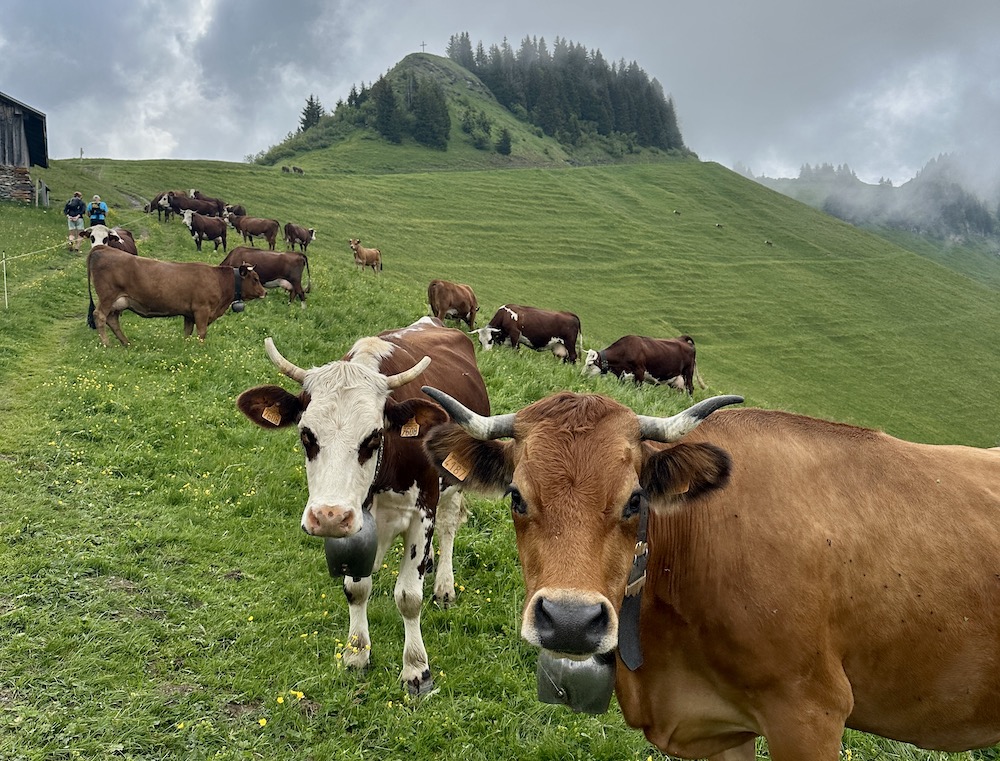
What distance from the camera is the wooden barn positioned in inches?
1200

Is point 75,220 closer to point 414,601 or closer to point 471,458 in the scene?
point 414,601

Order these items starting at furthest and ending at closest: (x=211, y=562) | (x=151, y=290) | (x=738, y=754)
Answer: (x=151, y=290) < (x=211, y=562) < (x=738, y=754)

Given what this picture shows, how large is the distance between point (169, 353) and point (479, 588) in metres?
9.47

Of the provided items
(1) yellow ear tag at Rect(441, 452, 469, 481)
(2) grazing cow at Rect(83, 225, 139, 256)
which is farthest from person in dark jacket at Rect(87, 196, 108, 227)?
(1) yellow ear tag at Rect(441, 452, 469, 481)

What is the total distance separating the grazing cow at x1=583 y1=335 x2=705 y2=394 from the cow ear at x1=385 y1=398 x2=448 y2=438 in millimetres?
14916

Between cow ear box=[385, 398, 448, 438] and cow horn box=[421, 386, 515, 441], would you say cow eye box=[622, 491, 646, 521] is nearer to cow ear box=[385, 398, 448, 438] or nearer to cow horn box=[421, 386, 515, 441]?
cow horn box=[421, 386, 515, 441]

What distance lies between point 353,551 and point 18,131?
39371 mm

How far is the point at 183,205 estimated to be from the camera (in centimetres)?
3331

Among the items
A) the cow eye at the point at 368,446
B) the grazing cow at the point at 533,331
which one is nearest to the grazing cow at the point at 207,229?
the grazing cow at the point at 533,331

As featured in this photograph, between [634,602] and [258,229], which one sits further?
[258,229]

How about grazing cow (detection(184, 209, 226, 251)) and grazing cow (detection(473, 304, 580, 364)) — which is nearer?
grazing cow (detection(473, 304, 580, 364))

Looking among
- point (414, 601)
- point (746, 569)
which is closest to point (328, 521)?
point (414, 601)

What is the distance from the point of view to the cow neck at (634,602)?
276 cm

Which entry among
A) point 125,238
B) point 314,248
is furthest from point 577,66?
point 125,238
